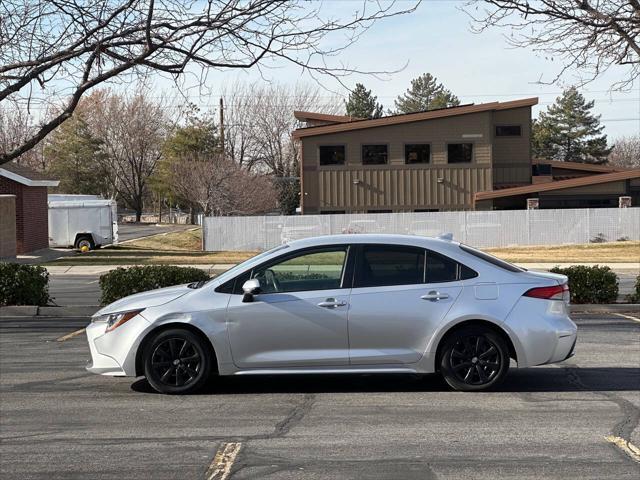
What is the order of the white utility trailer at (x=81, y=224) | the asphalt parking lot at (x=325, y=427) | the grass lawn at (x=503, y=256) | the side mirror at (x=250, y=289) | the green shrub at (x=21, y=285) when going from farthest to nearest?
the white utility trailer at (x=81, y=224)
the grass lawn at (x=503, y=256)
the green shrub at (x=21, y=285)
the side mirror at (x=250, y=289)
the asphalt parking lot at (x=325, y=427)

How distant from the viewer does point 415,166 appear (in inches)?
1523

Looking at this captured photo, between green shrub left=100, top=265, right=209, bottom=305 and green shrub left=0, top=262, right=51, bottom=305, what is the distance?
4.07ft

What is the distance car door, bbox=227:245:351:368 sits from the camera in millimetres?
7438

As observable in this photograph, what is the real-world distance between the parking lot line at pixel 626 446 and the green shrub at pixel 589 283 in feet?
25.5

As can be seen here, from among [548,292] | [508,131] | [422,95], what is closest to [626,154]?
[422,95]

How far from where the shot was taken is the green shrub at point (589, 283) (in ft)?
44.6

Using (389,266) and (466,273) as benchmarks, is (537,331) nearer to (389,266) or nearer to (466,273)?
(466,273)

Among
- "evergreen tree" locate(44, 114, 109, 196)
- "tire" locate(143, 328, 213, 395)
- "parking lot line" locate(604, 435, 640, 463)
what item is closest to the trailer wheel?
"evergreen tree" locate(44, 114, 109, 196)

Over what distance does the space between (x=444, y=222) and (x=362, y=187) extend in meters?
4.68

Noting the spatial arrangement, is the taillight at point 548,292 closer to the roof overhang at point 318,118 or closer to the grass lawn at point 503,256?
the grass lawn at point 503,256

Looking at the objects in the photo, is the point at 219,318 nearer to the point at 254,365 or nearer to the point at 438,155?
the point at 254,365

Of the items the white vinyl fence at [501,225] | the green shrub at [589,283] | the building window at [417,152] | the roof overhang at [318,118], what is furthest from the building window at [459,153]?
the green shrub at [589,283]

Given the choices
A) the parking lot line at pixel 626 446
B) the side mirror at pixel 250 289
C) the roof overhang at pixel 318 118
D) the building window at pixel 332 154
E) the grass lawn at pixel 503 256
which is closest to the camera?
the parking lot line at pixel 626 446

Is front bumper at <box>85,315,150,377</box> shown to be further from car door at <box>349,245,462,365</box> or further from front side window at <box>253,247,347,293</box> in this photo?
car door at <box>349,245,462,365</box>
